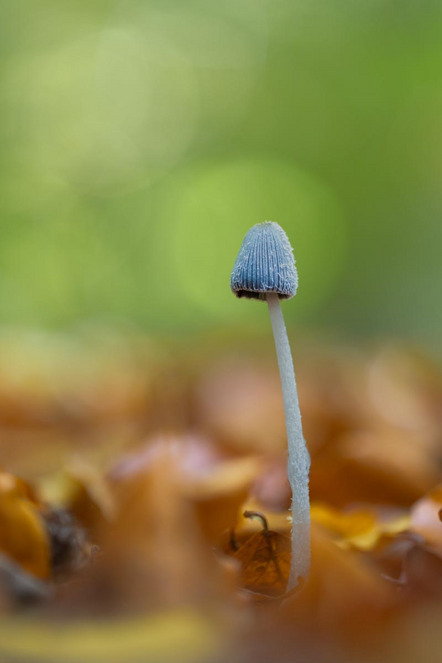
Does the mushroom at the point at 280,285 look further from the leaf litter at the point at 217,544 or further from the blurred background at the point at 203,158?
the blurred background at the point at 203,158

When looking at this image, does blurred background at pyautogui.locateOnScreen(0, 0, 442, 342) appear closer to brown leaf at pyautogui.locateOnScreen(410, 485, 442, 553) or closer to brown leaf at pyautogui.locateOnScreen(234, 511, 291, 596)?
brown leaf at pyautogui.locateOnScreen(410, 485, 442, 553)

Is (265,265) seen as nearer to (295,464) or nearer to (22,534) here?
(295,464)

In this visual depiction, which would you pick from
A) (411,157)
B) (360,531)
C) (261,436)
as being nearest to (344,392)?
(261,436)

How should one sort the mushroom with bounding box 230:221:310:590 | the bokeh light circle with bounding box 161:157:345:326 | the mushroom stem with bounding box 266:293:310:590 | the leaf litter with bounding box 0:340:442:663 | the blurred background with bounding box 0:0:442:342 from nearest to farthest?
the leaf litter with bounding box 0:340:442:663 → the mushroom stem with bounding box 266:293:310:590 → the mushroom with bounding box 230:221:310:590 → the blurred background with bounding box 0:0:442:342 → the bokeh light circle with bounding box 161:157:345:326

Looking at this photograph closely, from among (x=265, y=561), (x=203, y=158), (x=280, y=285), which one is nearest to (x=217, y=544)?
(x=265, y=561)

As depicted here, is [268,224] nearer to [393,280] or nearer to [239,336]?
[239,336]

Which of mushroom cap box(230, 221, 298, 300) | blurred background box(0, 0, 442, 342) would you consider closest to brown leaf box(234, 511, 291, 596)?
mushroom cap box(230, 221, 298, 300)
